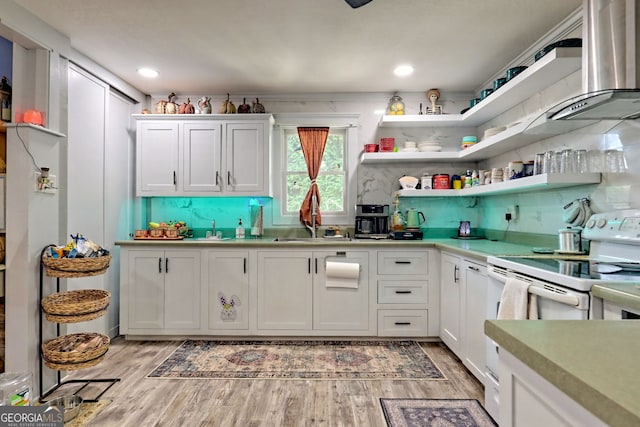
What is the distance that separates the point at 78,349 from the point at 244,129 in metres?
2.34

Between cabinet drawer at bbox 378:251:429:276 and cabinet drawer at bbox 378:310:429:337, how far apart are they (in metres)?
0.37

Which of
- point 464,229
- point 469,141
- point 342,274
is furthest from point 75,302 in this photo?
point 469,141

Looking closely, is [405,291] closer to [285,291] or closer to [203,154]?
[285,291]

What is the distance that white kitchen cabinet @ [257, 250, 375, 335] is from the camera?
10.5ft

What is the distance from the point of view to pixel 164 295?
10.5 feet

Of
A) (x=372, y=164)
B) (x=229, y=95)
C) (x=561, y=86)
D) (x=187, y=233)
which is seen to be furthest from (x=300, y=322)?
(x=561, y=86)

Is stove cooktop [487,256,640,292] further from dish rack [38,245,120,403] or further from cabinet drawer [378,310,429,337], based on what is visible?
dish rack [38,245,120,403]

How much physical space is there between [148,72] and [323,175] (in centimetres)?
202

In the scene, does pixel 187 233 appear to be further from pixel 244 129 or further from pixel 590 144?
pixel 590 144

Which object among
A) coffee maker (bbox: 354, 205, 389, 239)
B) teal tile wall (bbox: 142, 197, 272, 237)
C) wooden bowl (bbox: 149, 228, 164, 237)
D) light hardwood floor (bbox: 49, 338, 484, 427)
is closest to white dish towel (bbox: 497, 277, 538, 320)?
light hardwood floor (bbox: 49, 338, 484, 427)

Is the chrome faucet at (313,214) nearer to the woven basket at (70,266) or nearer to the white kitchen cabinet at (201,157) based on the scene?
the white kitchen cabinet at (201,157)

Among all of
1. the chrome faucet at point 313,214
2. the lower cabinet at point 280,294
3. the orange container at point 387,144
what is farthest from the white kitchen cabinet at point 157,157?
the orange container at point 387,144

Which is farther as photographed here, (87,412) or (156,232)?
(156,232)

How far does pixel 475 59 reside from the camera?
298cm
